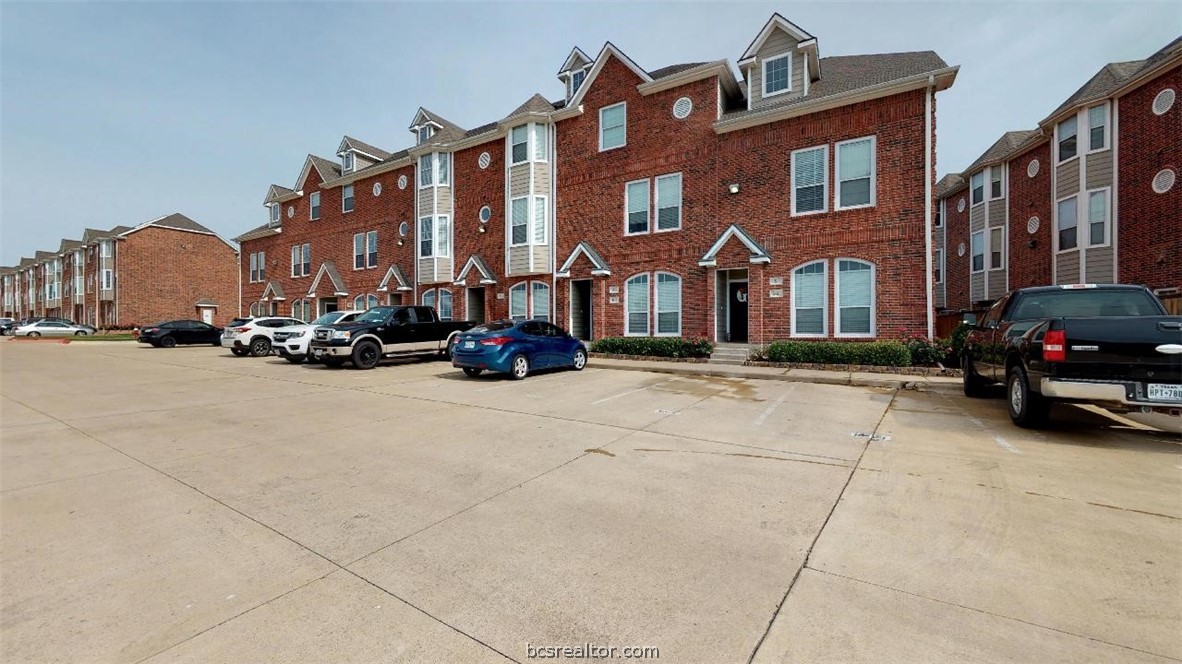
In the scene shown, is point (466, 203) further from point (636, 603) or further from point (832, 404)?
point (636, 603)

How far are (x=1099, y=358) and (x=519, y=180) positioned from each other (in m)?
18.9

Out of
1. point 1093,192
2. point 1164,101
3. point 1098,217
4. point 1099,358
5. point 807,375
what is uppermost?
point 1164,101

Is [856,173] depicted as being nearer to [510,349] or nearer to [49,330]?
[510,349]

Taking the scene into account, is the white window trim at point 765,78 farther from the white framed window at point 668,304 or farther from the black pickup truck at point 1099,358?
the black pickup truck at point 1099,358

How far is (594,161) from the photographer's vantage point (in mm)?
19250

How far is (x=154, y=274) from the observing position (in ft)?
148

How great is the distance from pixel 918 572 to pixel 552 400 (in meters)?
6.54

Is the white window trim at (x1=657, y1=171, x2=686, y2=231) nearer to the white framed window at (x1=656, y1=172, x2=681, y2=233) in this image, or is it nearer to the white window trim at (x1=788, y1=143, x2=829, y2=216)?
the white framed window at (x1=656, y1=172, x2=681, y2=233)

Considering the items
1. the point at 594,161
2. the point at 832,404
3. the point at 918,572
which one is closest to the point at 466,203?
the point at 594,161

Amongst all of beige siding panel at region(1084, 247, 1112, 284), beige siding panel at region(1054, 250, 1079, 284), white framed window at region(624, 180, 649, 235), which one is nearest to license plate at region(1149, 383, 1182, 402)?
white framed window at region(624, 180, 649, 235)

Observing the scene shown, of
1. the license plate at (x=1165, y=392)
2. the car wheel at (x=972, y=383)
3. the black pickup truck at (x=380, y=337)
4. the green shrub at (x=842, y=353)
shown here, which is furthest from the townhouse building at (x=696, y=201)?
the license plate at (x=1165, y=392)

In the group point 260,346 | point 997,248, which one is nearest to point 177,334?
point 260,346

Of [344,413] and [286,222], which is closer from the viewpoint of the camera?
[344,413]

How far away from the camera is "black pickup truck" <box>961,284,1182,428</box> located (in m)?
5.39
